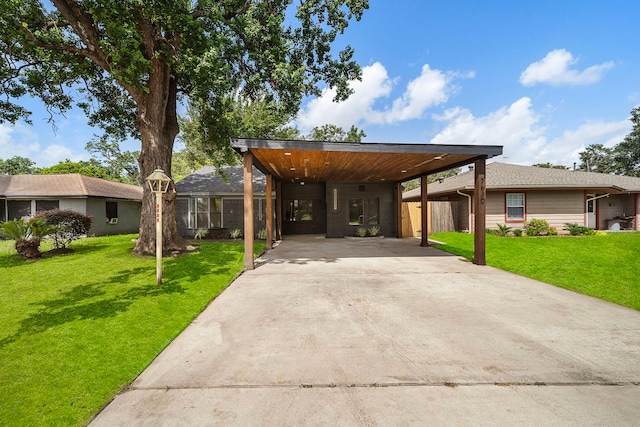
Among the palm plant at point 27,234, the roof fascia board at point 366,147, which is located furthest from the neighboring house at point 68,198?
the roof fascia board at point 366,147

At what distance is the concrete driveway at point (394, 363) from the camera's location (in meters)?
2.08

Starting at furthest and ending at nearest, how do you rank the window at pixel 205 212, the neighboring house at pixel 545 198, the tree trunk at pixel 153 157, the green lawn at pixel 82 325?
the window at pixel 205 212 < the neighboring house at pixel 545 198 < the tree trunk at pixel 153 157 < the green lawn at pixel 82 325

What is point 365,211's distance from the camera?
1481 cm

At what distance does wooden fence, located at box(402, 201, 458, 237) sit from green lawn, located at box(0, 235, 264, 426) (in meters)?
10.6

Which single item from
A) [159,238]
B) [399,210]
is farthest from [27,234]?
[399,210]

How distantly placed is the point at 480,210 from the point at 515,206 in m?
8.02

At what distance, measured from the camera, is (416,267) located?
7.18 m

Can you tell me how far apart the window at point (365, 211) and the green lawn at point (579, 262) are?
4636 mm

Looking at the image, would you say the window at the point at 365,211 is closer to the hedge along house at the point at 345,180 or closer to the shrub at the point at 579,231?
the hedge along house at the point at 345,180

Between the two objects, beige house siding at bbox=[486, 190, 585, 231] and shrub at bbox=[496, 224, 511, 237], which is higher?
beige house siding at bbox=[486, 190, 585, 231]

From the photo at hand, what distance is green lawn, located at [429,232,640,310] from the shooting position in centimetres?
539

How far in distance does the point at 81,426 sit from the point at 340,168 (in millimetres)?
9179

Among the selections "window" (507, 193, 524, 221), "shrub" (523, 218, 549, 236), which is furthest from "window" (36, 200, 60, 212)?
"shrub" (523, 218, 549, 236)

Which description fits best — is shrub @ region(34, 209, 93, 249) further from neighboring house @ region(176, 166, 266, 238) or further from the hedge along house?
the hedge along house
